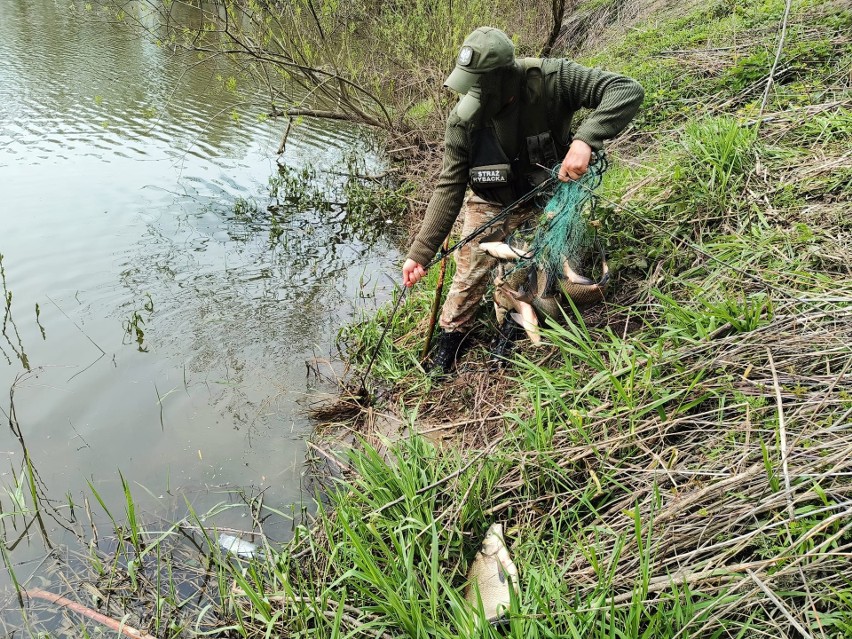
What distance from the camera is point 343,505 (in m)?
2.68

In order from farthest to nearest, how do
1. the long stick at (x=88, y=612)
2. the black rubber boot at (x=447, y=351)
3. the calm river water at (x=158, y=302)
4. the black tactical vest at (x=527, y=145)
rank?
the black rubber boot at (x=447, y=351), the calm river water at (x=158, y=302), the black tactical vest at (x=527, y=145), the long stick at (x=88, y=612)

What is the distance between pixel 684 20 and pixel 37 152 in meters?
9.42

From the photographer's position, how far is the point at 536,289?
3211 mm

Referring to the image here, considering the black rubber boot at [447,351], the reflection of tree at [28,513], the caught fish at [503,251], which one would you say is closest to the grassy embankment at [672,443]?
the black rubber boot at [447,351]

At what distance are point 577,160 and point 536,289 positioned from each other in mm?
778

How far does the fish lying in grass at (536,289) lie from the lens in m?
3.08

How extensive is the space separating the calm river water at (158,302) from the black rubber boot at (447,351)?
1036 millimetres

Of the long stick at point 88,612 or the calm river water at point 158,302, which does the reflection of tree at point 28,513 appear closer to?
the calm river water at point 158,302

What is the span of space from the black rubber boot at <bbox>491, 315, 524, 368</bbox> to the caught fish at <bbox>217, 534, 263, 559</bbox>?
1749 millimetres

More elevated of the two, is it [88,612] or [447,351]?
[447,351]

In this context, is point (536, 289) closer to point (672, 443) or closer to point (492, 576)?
point (672, 443)

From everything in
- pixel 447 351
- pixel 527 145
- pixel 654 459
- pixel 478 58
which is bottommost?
pixel 447 351

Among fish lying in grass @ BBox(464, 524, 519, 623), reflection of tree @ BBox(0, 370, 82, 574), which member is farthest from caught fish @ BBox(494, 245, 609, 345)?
reflection of tree @ BBox(0, 370, 82, 574)

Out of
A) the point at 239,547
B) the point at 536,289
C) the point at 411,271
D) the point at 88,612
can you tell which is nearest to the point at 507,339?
the point at 536,289
